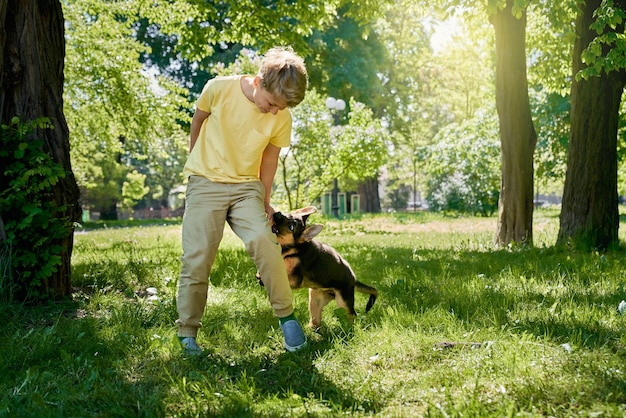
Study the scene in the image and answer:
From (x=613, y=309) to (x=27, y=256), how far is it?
15.1ft

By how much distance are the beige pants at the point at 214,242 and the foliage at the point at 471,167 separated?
23.3m

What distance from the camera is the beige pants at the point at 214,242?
12.3ft

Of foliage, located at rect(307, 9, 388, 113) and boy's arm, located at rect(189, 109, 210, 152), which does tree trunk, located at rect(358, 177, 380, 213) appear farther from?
boy's arm, located at rect(189, 109, 210, 152)

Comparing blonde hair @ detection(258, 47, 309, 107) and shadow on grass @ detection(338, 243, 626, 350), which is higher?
blonde hair @ detection(258, 47, 309, 107)

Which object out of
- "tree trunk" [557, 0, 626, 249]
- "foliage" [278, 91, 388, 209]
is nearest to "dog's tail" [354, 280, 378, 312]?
"tree trunk" [557, 0, 626, 249]

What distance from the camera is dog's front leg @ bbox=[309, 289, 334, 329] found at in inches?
173

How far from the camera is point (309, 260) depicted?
417 centimetres

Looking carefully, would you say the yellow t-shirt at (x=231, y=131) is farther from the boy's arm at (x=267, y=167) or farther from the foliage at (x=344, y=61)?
the foliage at (x=344, y=61)

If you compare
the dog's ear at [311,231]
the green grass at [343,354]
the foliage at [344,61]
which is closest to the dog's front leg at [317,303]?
the green grass at [343,354]

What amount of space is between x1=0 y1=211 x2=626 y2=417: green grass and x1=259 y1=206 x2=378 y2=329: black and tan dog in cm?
29

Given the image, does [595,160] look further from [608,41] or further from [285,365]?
[285,365]

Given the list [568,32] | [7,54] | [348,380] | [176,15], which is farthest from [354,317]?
[568,32]

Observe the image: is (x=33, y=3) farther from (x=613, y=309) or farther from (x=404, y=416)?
(x=613, y=309)

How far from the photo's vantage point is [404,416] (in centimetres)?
262
